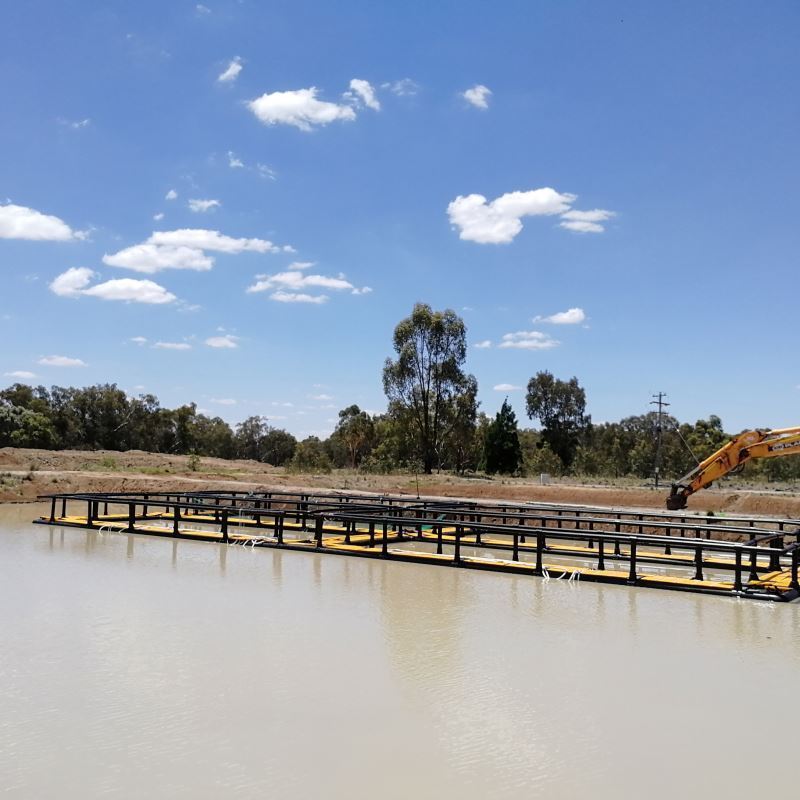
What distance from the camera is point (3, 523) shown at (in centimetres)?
1936

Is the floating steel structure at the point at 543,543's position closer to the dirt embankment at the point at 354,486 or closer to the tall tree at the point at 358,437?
the dirt embankment at the point at 354,486

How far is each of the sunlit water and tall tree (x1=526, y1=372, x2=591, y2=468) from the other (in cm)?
5028

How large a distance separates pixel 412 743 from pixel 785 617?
6.32 meters

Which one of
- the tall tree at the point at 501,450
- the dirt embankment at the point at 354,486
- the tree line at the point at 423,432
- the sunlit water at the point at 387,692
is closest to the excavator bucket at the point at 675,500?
Answer: the dirt embankment at the point at 354,486

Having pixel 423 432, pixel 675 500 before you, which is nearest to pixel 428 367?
pixel 423 432

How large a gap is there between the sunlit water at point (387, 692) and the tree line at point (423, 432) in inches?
1246

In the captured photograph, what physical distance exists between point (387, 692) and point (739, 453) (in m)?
14.1

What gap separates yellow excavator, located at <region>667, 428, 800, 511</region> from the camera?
1755 cm

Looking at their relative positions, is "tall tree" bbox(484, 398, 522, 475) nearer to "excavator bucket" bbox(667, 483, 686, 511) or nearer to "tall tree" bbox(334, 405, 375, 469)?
"tall tree" bbox(334, 405, 375, 469)

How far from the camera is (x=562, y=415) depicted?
2409 inches

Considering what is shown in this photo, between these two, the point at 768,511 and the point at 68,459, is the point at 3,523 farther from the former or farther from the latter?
the point at 68,459

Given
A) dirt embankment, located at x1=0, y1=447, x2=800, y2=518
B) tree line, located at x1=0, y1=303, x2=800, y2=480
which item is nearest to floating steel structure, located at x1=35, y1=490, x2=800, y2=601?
dirt embankment, located at x1=0, y1=447, x2=800, y2=518

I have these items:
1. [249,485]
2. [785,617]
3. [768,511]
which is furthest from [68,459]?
[785,617]

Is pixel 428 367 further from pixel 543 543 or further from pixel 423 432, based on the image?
pixel 543 543
